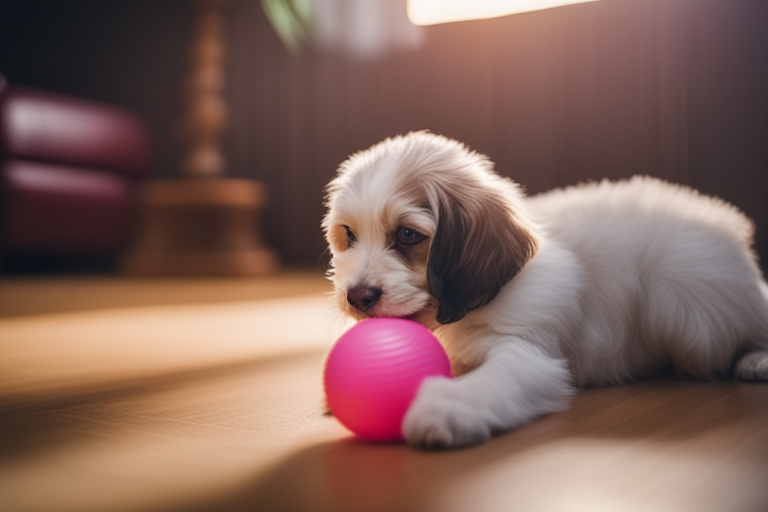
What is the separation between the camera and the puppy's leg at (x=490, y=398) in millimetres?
1183

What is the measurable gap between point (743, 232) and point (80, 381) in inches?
76.2

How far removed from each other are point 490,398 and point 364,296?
0.37 meters

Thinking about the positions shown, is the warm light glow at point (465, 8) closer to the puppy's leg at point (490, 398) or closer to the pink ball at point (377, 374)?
the puppy's leg at point (490, 398)

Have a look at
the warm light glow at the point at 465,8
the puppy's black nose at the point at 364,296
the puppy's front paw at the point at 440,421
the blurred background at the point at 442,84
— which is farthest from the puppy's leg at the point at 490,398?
the warm light glow at the point at 465,8

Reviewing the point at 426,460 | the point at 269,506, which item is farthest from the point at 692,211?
the point at 269,506

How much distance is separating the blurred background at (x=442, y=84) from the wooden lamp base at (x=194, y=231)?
103 cm

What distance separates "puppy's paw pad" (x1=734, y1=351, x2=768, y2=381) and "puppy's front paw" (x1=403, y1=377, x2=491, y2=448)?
3.24ft

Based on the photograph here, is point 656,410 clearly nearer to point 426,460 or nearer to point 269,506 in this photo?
point 426,460

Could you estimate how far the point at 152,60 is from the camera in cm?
770

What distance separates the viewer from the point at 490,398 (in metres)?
1.27

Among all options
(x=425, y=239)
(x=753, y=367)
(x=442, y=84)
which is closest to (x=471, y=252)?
(x=425, y=239)

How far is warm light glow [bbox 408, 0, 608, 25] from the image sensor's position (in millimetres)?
5412

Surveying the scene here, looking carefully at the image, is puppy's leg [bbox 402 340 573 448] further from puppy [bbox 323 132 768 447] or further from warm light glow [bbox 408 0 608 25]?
warm light glow [bbox 408 0 608 25]

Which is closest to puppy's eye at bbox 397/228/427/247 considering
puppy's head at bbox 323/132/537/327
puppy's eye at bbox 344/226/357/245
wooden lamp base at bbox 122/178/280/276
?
puppy's head at bbox 323/132/537/327
